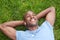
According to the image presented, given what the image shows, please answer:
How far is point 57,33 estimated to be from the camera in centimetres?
430

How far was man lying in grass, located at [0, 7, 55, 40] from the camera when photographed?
3.87 m

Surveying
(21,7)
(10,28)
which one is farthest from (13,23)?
(21,7)

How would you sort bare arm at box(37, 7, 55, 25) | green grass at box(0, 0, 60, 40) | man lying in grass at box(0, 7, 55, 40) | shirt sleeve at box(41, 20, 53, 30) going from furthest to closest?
green grass at box(0, 0, 60, 40)
bare arm at box(37, 7, 55, 25)
shirt sleeve at box(41, 20, 53, 30)
man lying in grass at box(0, 7, 55, 40)

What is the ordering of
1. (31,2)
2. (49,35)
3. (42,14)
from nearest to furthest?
(49,35) < (42,14) < (31,2)

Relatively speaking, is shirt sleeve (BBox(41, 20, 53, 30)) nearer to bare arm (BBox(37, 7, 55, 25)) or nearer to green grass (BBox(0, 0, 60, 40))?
bare arm (BBox(37, 7, 55, 25))

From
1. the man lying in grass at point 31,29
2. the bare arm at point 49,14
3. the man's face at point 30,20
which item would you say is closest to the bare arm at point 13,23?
the man lying in grass at point 31,29

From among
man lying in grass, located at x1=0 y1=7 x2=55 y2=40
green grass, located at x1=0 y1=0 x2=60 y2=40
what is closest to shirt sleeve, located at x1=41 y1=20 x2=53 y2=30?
man lying in grass, located at x1=0 y1=7 x2=55 y2=40

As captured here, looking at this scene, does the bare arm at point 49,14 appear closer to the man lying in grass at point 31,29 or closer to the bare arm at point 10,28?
the man lying in grass at point 31,29

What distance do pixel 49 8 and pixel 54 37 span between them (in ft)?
1.83

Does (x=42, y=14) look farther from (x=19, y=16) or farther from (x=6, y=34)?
(x=6, y=34)

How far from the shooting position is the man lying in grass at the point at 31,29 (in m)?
3.87

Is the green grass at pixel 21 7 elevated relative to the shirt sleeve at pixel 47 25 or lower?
elevated

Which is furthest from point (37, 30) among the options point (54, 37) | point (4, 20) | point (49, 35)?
point (4, 20)

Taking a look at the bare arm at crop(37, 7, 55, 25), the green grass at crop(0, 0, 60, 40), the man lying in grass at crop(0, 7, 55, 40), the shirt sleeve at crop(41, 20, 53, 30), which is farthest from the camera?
the green grass at crop(0, 0, 60, 40)
